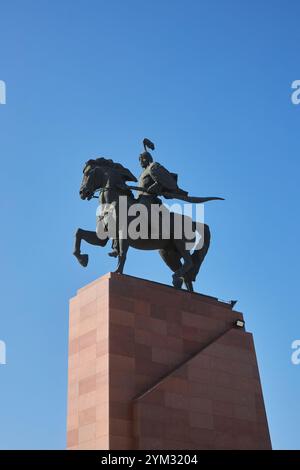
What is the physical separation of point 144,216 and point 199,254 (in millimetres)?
2370

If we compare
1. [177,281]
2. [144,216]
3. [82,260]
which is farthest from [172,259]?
[82,260]

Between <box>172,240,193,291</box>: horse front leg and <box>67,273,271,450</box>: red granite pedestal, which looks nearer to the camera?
<box>67,273,271,450</box>: red granite pedestal

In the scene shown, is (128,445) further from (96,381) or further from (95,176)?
(95,176)

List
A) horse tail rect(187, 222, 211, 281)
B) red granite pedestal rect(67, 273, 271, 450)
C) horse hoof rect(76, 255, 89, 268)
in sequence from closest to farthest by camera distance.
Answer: red granite pedestal rect(67, 273, 271, 450), horse hoof rect(76, 255, 89, 268), horse tail rect(187, 222, 211, 281)

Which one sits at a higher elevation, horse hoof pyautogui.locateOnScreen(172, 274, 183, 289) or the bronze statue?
the bronze statue

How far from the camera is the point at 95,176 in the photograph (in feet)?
59.3

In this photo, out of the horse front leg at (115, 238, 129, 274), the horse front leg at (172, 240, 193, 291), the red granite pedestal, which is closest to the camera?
A: the red granite pedestal

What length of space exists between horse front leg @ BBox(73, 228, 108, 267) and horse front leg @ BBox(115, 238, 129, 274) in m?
0.81

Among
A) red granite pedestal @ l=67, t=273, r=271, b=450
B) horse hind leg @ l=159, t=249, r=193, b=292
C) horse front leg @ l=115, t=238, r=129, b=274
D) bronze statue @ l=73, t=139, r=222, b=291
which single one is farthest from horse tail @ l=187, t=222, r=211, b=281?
horse front leg @ l=115, t=238, r=129, b=274

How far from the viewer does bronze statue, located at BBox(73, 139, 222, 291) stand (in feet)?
57.5

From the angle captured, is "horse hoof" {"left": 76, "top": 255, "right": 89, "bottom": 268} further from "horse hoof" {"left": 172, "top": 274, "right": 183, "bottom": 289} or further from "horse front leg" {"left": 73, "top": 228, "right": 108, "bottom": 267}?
"horse hoof" {"left": 172, "top": 274, "right": 183, "bottom": 289}

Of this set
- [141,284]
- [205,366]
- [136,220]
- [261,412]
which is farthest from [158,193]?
[261,412]

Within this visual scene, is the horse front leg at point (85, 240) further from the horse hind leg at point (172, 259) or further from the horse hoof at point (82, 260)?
the horse hind leg at point (172, 259)

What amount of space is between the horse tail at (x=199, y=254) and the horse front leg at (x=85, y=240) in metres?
2.60
